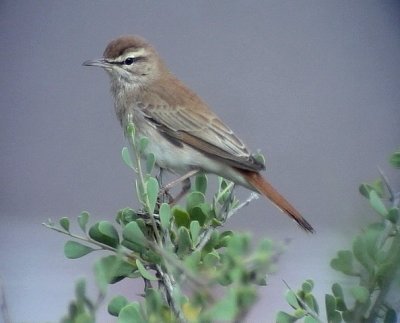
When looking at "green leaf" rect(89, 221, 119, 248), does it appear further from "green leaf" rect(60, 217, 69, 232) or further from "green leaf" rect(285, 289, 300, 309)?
"green leaf" rect(285, 289, 300, 309)

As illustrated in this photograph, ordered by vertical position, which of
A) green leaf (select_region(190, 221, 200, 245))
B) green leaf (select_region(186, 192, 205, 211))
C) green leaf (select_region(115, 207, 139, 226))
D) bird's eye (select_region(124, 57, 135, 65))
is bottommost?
bird's eye (select_region(124, 57, 135, 65))

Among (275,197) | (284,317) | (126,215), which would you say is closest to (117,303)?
(284,317)

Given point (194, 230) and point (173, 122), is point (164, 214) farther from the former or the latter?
point (173, 122)

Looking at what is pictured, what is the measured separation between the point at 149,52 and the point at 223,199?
228 cm

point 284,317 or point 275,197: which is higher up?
point 284,317

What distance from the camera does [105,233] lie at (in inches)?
57.4

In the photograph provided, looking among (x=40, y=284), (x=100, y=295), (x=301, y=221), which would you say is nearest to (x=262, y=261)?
(x=100, y=295)

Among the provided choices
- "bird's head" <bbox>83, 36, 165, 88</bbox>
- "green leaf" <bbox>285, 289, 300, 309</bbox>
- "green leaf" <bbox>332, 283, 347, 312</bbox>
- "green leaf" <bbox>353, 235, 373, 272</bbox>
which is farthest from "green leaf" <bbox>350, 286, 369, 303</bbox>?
"bird's head" <bbox>83, 36, 165, 88</bbox>

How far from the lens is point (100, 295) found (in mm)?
804

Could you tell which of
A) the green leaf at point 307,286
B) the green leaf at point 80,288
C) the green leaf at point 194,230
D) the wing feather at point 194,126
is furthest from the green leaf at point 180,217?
the wing feather at point 194,126

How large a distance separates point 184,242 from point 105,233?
5.5 inches

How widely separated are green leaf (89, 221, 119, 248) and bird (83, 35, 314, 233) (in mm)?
1493

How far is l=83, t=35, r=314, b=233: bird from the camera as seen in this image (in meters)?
3.25

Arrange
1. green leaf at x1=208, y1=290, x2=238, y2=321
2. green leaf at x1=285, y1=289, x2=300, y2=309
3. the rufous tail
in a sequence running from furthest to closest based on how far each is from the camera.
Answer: the rufous tail
green leaf at x1=285, y1=289, x2=300, y2=309
green leaf at x1=208, y1=290, x2=238, y2=321
